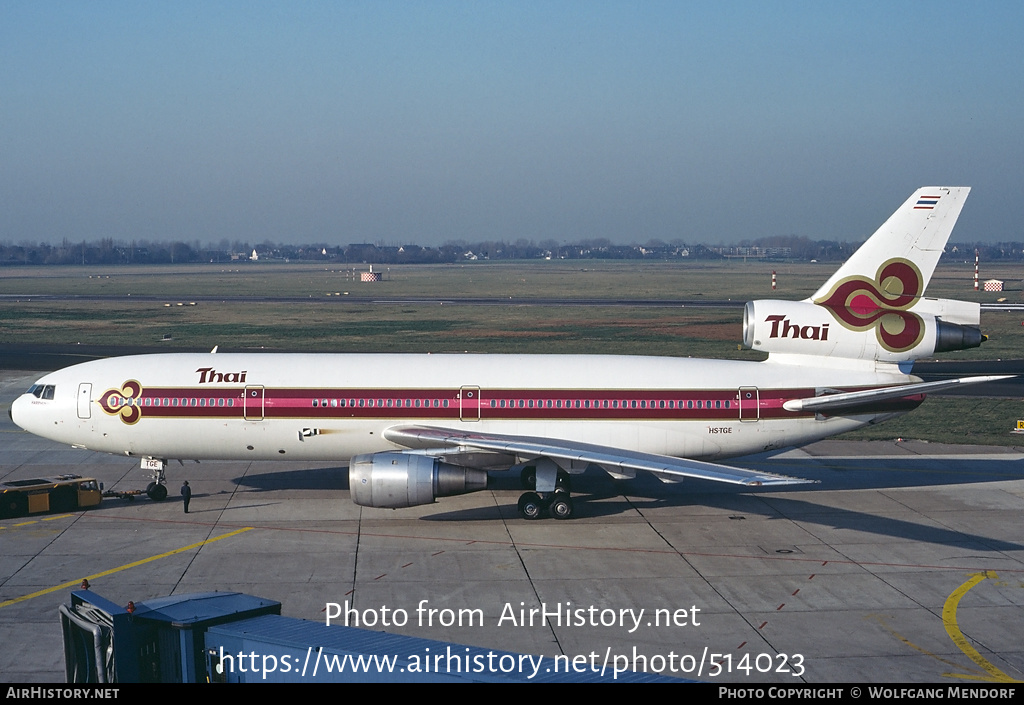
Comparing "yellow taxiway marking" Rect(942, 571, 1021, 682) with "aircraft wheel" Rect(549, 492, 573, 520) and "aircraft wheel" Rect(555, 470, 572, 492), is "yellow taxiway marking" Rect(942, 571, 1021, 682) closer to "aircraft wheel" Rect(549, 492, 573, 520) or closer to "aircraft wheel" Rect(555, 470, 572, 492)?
"aircraft wheel" Rect(549, 492, 573, 520)

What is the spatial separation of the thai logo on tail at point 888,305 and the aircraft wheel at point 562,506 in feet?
34.9

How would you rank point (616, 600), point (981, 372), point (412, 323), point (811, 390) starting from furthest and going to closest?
1. point (412, 323)
2. point (981, 372)
3. point (811, 390)
4. point (616, 600)

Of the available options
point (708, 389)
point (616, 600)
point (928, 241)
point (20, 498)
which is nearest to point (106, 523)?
point (20, 498)

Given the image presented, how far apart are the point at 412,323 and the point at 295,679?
291 feet

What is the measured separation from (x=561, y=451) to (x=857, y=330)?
10693 mm

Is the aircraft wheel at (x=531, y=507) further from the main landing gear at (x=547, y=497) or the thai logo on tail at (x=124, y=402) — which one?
the thai logo on tail at (x=124, y=402)

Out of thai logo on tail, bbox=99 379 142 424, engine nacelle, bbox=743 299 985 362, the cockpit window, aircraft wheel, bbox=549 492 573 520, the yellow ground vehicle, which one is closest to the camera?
the yellow ground vehicle

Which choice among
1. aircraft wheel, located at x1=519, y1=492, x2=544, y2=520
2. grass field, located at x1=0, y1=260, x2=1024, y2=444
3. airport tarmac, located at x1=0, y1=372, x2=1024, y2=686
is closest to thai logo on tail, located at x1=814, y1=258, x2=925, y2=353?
airport tarmac, located at x1=0, y1=372, x2=1024, y2=686

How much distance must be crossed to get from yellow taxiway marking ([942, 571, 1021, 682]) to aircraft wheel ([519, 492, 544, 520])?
12.1 m

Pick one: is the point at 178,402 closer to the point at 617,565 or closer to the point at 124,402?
the point at 124,402

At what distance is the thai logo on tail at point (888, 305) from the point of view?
106ft

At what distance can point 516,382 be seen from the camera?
3303 cm

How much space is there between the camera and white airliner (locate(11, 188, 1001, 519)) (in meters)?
32.2

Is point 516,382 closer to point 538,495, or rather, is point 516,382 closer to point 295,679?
point 538,495
